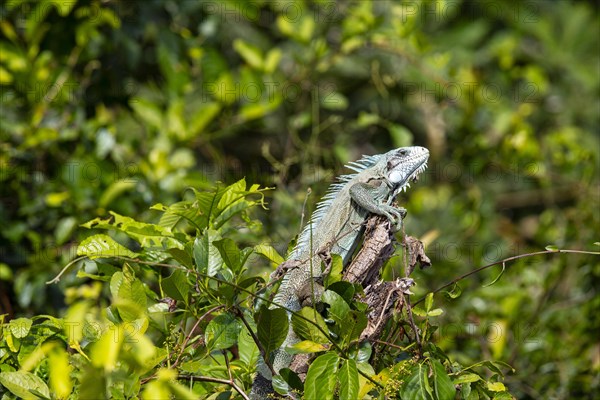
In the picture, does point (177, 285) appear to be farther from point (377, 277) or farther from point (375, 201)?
point (375, 201)

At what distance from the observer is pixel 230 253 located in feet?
8.79

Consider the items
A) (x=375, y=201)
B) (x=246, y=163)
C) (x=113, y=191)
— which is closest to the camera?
(x=375, y=201)

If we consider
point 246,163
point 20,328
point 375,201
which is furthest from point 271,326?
point 246,163

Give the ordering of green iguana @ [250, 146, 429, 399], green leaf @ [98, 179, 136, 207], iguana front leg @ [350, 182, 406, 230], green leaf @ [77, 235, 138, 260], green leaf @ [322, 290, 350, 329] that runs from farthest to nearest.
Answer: green leaf @ [98, 179, 136, 207], iguana front leg @ [350, 182, 406, 230], green iguana @ [250, 146, 429, 399], green leaf @ [77, 235, 138, 260], green leaf @ [322, 290, 350, 329]

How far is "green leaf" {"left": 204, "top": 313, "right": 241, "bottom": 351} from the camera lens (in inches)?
105

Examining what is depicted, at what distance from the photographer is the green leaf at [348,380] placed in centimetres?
236

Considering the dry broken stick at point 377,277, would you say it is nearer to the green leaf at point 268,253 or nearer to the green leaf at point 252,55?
the green leaf at point 268,253

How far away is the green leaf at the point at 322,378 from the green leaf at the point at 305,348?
7 cm

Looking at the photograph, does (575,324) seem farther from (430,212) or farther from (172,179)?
(172,179)

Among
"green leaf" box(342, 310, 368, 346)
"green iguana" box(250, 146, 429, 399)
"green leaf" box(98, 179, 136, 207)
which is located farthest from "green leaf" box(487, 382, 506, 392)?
"green leaf" box(98, 179, 136, 207)

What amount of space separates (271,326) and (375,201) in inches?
55.2

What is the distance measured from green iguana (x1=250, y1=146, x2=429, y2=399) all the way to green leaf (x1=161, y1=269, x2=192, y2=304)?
1.37 feet

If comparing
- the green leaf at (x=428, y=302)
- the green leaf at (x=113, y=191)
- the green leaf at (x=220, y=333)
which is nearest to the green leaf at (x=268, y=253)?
the green leaf at (x=220, y=333)

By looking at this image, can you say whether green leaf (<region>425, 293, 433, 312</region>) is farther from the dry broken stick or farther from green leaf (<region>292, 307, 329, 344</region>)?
green leaf (<region>292, 307, 329, 344</region>)
